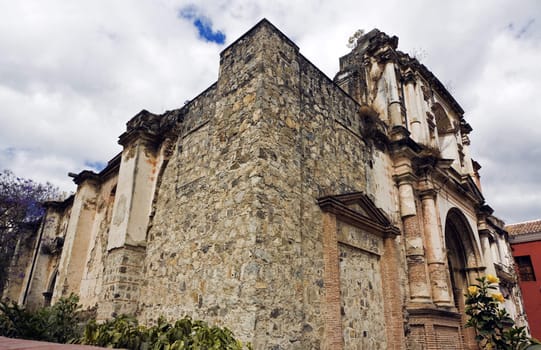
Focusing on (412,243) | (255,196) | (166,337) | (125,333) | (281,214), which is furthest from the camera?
(412,243)

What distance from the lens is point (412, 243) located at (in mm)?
9047

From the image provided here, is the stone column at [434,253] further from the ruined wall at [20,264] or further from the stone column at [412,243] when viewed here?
the ruined wall at [20,264]

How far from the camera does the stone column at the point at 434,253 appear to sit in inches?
352

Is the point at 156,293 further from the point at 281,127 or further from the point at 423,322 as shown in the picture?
the point at 423,322

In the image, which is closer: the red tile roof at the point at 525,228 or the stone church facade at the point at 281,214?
the stone church facade at the point at 281,214

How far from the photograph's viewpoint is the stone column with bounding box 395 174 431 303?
8.58 m

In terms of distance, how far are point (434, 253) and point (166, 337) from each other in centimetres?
719

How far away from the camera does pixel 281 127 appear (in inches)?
260

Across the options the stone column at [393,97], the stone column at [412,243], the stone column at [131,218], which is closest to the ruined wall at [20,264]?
the stone column at [131,218]

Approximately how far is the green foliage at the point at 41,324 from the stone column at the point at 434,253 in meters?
7.92

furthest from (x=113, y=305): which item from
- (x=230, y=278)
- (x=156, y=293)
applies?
(x=230, y=278)

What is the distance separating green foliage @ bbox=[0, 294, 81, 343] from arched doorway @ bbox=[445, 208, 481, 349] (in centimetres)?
1097

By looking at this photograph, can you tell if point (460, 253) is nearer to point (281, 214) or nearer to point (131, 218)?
point (281, 214)

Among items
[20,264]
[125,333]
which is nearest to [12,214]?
[20,264]
